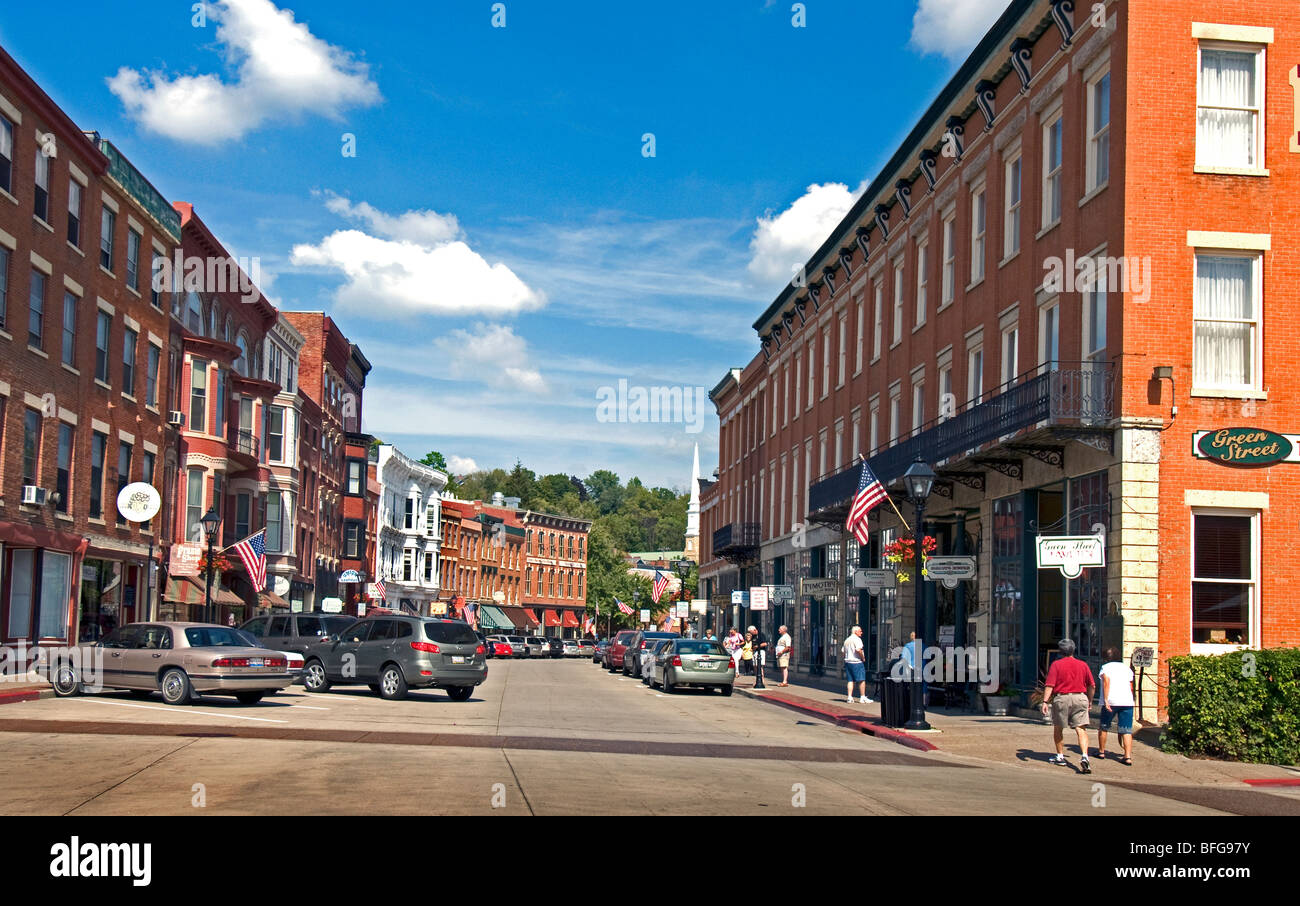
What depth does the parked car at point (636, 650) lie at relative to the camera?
48.3 m

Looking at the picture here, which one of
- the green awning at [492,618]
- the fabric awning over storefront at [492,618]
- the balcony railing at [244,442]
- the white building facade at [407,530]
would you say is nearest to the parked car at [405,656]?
the balcony railing at [244,442]

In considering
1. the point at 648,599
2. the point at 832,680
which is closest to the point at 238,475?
the point at 832,680

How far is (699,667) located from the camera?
120 ft

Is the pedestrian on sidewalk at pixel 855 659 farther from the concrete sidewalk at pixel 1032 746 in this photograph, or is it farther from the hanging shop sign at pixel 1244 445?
the hanging shop sign at pixel 1244 445

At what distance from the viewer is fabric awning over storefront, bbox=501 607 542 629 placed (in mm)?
110375

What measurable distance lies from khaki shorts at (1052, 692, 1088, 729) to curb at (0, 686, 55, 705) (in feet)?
58.8

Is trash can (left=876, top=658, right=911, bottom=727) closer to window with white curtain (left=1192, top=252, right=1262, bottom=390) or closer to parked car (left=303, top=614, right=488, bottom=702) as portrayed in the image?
window with white curtain (left=1192, top=252, right=1262, bottom=390)

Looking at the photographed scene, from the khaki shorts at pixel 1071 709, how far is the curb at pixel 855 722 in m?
2.86

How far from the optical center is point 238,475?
5119 centimetres

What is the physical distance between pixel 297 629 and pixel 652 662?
12.6m

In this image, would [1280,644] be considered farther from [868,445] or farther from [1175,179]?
[868,445]

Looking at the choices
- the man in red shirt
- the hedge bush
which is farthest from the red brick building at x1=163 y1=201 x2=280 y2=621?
the hedge bush

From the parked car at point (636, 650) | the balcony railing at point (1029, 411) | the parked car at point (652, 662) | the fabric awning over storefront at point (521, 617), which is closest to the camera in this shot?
the balcony railing at point (1029, 411)
